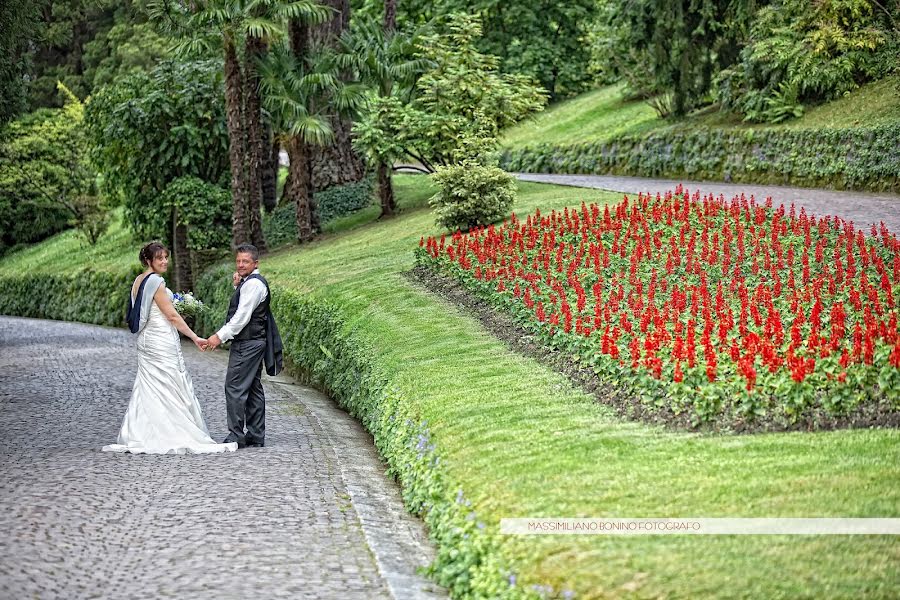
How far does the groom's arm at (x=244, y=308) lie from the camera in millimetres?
11453

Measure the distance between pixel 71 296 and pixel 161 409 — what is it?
2794 cm

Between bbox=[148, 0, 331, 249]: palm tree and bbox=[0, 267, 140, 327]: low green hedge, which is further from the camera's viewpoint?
bbox=[0, 267, 140, 327]: low green hedge

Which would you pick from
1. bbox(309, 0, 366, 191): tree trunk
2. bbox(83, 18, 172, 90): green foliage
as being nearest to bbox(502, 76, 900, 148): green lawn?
bbox(309, 0, 366, 191): tree trunk

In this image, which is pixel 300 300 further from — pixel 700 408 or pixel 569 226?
→ pixel 700 408

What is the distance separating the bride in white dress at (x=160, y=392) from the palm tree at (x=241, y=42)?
15039 mm

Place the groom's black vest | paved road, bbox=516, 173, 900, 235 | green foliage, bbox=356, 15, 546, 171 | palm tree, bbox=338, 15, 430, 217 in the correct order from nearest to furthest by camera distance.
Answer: the groom's black vest, paved road, bbox=516, 173, 900, 235, green foliage, bbox=356, 15, 546, 171, palm tree, bbox=338, 15, 430, 217

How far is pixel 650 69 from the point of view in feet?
107

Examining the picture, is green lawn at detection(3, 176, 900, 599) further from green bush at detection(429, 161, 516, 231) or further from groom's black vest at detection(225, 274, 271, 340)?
green bush at detection(429, 161, 516, 231)

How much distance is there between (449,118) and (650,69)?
8401 millimetres

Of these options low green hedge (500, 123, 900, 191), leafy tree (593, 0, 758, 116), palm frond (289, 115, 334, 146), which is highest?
leafy tree (593, 0, 758, 116)

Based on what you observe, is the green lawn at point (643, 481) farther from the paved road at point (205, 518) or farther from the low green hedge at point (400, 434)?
the paved road at point (205, 518)

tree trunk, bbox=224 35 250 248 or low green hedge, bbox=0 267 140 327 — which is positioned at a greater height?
tree trunk, bbox=224 35 250 248

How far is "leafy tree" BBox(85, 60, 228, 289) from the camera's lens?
29.9 metres

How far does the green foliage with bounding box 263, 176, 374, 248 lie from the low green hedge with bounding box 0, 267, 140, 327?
14.1 ft
